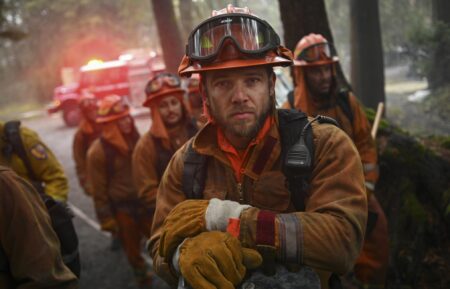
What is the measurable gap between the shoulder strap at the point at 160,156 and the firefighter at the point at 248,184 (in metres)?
2.12

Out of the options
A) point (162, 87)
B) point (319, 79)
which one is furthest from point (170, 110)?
point (319, 79)

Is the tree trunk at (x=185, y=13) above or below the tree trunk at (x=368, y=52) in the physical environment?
above

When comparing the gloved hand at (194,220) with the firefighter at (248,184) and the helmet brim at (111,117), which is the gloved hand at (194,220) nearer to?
the firefighter at (248,184)

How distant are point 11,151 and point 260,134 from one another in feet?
9.32

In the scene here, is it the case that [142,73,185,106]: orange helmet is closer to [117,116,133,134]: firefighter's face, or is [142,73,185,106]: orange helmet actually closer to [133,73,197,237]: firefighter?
[133,73,197,237]: firefighter

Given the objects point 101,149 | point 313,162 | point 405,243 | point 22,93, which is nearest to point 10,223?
point 313,162

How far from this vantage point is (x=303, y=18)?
5.91 metres

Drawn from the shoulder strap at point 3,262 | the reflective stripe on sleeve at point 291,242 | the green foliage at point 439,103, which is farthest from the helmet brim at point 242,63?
the green foliage at point 439,103

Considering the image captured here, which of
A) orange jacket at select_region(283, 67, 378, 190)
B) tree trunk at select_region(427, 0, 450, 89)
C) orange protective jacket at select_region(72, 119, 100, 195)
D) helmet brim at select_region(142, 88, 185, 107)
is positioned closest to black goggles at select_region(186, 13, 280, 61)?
orange jacket at select_region(283, 67, 378, 190)

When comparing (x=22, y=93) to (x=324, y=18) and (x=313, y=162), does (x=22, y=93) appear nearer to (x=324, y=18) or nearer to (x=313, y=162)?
(x=324, y=18)

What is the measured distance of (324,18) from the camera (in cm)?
598

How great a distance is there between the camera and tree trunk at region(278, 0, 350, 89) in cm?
589

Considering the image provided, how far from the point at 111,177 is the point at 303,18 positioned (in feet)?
12.1

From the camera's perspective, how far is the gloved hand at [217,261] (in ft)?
5.81
